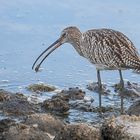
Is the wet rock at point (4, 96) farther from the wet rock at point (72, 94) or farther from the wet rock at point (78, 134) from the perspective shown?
the wet rock at point (78, 134)

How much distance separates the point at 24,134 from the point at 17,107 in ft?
8.22

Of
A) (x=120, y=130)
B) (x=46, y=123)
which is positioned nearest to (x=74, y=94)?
(x=46, y=123)

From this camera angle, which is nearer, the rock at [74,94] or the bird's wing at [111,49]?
the bird's wing at [111,49]

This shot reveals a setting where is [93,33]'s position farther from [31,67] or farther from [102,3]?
[102,3]

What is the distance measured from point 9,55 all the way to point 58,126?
16.3 feet

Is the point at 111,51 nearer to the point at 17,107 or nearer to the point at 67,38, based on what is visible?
the point at 67,38

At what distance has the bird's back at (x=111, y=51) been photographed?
11.1 meters

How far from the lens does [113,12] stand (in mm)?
16031

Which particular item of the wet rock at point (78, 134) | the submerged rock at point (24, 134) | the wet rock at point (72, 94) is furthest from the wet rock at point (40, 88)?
the wet rock at point (78, 134)

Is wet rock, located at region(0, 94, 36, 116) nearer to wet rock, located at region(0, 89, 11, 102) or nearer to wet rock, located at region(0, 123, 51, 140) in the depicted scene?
wet rock, located at region(0, 89, 11, 102)

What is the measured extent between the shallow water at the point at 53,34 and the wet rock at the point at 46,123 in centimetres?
190

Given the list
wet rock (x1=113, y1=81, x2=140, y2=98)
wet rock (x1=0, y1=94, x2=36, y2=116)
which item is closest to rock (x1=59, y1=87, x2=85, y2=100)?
wet rock (x1=113, y1=81, x2=140, y2=98)

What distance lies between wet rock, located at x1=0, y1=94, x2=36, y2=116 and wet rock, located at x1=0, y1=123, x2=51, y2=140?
202cm

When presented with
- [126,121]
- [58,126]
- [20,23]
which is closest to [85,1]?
[20,23]
